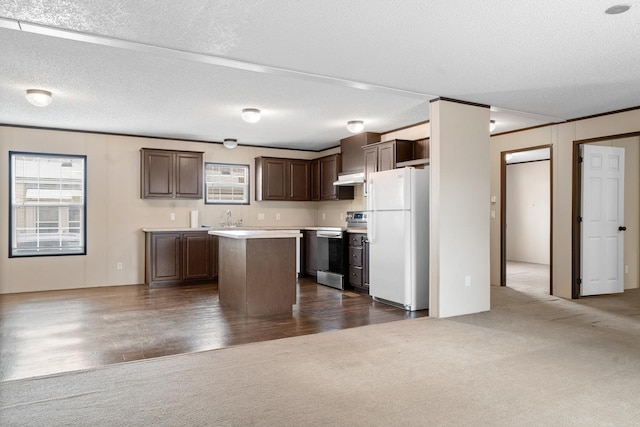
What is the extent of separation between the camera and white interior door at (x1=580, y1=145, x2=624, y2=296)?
5.89m

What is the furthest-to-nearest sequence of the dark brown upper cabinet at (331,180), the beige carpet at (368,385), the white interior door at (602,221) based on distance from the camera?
the dark brown upper cabinet at (331,180) < the white interior door at (602,221) < the beige carpet at (368,385)

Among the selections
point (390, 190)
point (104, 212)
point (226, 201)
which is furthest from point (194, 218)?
point (390, 190)

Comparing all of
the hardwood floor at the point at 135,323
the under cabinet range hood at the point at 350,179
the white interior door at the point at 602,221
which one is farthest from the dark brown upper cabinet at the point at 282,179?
the white interior door at the point at 602,221

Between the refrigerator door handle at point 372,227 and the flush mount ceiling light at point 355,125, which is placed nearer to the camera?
the refrigerator door handle at point 372,227

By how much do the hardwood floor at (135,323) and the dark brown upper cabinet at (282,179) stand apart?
7.72 ft

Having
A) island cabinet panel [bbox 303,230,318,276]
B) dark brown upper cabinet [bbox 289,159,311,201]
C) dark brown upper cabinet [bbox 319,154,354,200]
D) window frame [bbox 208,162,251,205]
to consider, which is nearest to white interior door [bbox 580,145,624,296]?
dark brown upper cabinet [bbox 319,154,354,200]

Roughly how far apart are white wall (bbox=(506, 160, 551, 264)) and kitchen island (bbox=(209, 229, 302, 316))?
24.2 feet

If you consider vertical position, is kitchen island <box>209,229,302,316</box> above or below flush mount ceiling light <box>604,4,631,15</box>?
below

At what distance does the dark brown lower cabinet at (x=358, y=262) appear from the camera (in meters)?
6.11

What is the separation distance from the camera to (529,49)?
3383mm

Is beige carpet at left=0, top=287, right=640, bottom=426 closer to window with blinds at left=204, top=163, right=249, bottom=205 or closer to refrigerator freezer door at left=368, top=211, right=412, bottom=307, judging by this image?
refrigerator freezer door at left=368, top=211, right=412, bottom=307

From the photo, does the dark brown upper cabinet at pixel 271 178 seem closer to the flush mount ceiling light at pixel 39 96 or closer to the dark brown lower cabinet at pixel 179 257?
the dark brown lower cabinet at pixel 179 257

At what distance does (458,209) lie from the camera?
4836 mm

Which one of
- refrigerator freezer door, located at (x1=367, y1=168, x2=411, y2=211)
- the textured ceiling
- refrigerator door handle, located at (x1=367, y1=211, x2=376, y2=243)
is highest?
the textured ceiling
